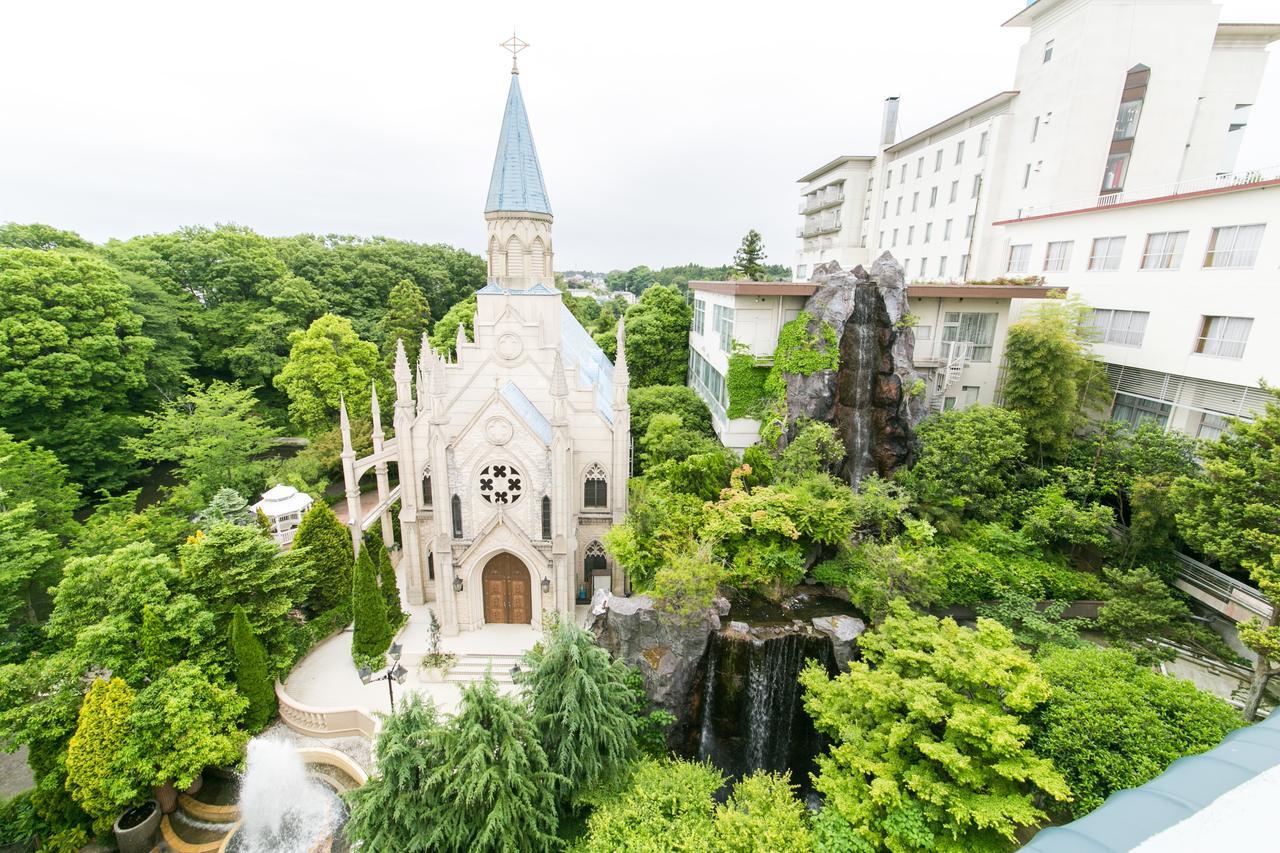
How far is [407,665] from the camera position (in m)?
21.0

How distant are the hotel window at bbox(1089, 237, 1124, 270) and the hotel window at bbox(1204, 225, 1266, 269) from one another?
3.70 meters

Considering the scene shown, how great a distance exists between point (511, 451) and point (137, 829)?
15.0 metres

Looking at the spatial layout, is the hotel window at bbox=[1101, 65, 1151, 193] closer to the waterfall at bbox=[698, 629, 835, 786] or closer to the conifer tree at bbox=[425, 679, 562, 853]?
the waterfall at bbox=[698, 629, 835, 786]

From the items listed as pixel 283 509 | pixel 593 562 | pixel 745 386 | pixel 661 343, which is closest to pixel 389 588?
pixel 283 509

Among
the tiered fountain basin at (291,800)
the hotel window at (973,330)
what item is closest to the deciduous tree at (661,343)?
the hotel window at (973,330)

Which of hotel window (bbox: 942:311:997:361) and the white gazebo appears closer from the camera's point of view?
the white gazebo

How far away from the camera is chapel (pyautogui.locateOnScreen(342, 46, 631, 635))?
2108cm

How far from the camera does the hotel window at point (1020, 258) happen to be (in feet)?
97.2

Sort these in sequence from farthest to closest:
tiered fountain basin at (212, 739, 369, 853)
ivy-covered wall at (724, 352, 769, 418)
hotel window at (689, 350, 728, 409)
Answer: hotel window at (689, 350, 728, 409) → ivy-covered wall at (724, 352, 769, 418) → tiered fountain basin at (212, 739, 369, 853)

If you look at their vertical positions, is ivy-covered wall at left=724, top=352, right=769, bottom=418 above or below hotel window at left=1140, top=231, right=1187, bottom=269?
below

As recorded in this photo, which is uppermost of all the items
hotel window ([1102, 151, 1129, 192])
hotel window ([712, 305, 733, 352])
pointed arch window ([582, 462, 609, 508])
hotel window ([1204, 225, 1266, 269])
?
hotel window ([1102, 151, 1129, 192])

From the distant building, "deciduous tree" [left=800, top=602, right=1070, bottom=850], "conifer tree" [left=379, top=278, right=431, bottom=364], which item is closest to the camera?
"deciduous tree" [left=800, top=602, right=1070, bottom=850]

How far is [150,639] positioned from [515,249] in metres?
18.0

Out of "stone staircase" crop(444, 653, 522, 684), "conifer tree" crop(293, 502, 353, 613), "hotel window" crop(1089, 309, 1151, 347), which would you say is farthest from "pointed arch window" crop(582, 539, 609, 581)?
"hotel window" crop(1089, 309, 1151, 347)
